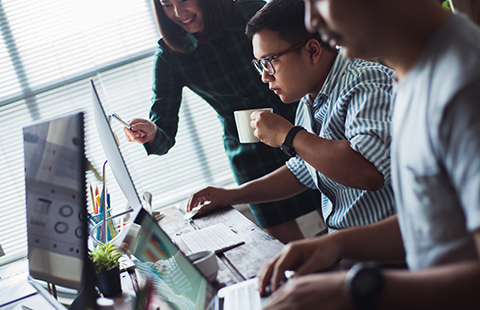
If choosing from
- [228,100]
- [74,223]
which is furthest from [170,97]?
[74,223]

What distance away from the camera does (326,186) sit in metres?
1.31

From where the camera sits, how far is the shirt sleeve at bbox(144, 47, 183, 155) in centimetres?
200

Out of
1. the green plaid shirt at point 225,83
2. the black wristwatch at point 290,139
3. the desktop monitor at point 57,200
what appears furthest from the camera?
the green plaid shirt at point 225,83

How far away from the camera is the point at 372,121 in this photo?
1.04 meters

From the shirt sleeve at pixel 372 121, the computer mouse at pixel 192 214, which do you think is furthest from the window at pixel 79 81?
the shirt sleeve at pixel 372 121

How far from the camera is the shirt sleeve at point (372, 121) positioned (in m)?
1.03

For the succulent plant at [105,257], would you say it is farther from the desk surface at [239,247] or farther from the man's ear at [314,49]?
the man's ear at [314,49]

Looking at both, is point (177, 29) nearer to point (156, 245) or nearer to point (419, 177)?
point (156, 245)

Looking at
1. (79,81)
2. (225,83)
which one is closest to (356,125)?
(225,83)

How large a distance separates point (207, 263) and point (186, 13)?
3.98 ft

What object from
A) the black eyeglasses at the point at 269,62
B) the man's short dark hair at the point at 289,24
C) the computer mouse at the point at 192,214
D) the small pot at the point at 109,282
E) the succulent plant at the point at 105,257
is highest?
the man's short dark hair at the point at 289,24

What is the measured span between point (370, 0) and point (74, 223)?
0.58 m

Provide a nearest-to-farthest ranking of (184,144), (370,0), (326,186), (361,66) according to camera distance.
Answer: (370,0)
(361,66)
(326,186)
(184,144)

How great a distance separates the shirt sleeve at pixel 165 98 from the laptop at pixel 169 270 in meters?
1.00
